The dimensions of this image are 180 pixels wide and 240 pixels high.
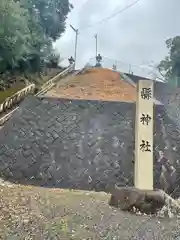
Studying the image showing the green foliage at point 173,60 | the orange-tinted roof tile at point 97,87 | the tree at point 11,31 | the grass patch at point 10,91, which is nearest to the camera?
the tree at point 11,31

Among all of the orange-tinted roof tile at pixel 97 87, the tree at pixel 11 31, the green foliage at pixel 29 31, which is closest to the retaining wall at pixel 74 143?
the tree at pixel 11 31

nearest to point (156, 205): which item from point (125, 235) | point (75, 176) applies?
point (125, 235)

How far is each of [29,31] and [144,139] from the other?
45.5 ft

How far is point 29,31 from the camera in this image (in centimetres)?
2016

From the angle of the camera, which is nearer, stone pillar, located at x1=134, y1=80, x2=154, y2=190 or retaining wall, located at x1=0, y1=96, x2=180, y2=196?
stone pillar, located at x1=134, y1=80, x2=154, y2=190

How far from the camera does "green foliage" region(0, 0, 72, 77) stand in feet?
53.1

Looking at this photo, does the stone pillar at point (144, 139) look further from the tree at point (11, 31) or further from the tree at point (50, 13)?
the tree at point (50, 13)

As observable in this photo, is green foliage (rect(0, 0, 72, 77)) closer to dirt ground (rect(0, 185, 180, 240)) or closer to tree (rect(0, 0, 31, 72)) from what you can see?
tree (rect(0, 0, 31, 72))

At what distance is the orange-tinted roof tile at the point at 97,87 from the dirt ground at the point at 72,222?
11649 mm

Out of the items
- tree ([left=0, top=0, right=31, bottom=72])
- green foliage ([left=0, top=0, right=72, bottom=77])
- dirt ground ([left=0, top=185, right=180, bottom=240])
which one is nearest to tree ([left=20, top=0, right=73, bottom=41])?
green foliage ([left=0, top=0, right=72, bottom=77])

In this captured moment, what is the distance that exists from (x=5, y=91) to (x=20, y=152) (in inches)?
347

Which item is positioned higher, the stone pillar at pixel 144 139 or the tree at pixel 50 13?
the tree at pixel 50 13

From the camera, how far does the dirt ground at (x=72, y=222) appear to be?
5.45 m

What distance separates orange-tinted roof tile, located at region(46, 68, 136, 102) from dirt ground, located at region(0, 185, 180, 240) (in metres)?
11.6
